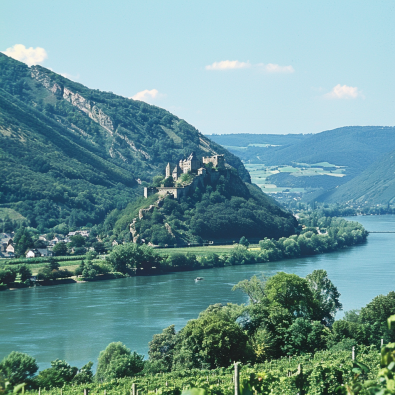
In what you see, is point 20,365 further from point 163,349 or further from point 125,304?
point 125,304

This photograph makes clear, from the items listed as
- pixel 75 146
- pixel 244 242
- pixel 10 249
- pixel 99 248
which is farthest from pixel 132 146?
pixel 10 249

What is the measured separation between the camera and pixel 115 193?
349 ft

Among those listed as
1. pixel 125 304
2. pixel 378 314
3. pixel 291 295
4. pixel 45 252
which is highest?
pixel 291 295

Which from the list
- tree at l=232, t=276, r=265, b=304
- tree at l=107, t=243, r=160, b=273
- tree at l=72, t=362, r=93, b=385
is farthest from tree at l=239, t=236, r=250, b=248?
tree at l=72, t=362, r=93, b=385

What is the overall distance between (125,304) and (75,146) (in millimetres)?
87116

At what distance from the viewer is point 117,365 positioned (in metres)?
20.2

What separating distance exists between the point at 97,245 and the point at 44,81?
106595 millimetres

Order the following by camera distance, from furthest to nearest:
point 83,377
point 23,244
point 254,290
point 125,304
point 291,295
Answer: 1. point 23,244
2. point 125,304
3. point 254,290
4. point 291,295
5. point 83,377

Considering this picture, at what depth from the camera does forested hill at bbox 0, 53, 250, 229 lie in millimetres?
92062

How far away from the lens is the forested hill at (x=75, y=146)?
92.1m

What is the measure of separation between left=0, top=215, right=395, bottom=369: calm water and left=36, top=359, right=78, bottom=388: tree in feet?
10.9

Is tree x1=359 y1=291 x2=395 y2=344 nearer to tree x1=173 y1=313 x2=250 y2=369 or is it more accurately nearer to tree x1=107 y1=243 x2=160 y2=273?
tree x1=173 y1=313 x2=250 y2=369

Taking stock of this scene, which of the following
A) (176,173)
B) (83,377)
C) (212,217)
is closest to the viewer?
(83,377)

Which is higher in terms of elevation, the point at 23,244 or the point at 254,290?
the point at 254,290
